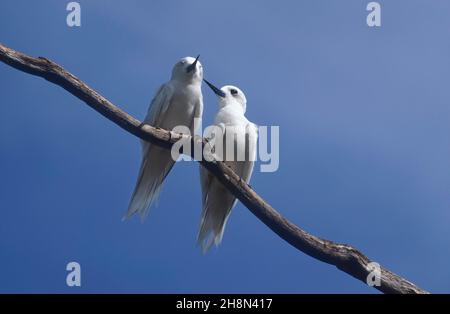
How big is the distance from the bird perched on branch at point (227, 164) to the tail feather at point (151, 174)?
0.81 metres

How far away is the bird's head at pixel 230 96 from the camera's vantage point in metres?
12.0

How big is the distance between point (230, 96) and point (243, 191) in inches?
128

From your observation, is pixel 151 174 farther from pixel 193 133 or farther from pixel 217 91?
pixel 217 91

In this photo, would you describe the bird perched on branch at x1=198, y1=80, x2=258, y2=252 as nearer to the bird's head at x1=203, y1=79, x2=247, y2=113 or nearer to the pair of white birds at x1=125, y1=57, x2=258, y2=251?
the pair of white birds at x1=125, y1=57, x2=258, y2=251

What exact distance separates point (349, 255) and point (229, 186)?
1964 millimetres

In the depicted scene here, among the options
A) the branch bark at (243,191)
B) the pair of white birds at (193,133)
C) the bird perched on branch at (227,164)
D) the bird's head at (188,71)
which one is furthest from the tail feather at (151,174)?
the branch bark at (243,191)

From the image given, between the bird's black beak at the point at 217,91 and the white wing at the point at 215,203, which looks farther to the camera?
the bird's black beak at the point at 217,91

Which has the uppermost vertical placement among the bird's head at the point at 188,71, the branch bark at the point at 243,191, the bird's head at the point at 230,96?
the bird's head at the point at 188,71

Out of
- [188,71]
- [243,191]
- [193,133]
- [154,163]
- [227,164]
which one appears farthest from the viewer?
[188,71]

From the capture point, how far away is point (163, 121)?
1170cm

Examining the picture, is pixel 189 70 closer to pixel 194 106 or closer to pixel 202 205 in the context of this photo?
pixel 194 106

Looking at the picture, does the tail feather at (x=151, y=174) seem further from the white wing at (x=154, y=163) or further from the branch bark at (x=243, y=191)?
the branch bark at (x=243, y=191)

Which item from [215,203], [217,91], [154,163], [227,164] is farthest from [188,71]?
Result: [215,203]

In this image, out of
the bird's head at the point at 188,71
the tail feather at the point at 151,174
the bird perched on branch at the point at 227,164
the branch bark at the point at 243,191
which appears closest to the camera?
the branch bark at the point at 243,191
